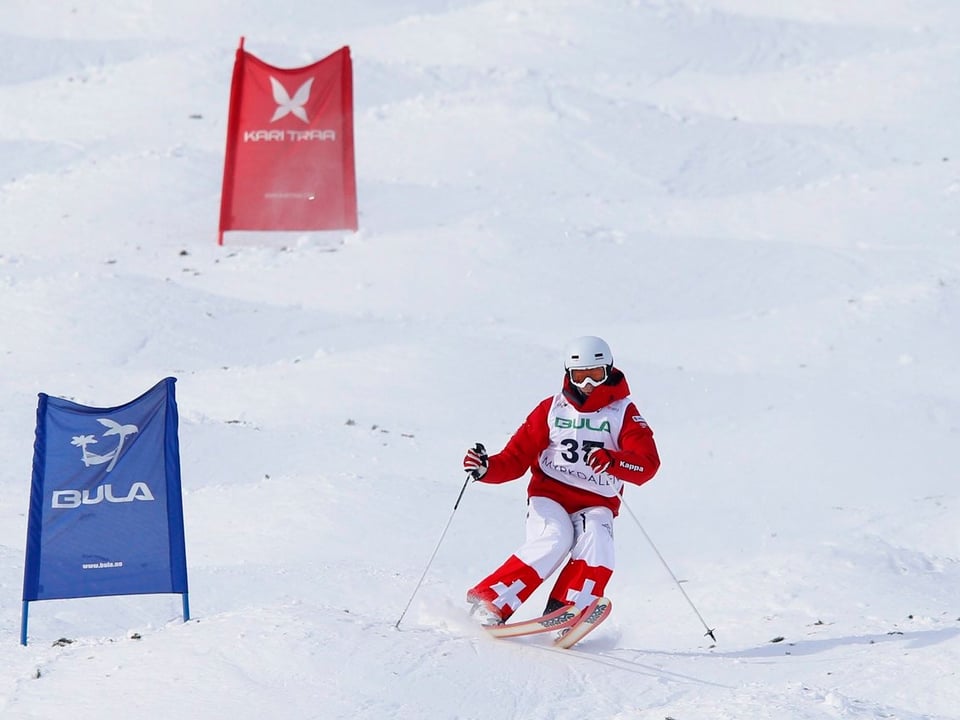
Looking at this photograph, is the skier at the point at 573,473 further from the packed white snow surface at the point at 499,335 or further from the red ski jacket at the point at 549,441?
the packed white snow surface at the point at 499,335

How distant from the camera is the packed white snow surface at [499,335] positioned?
6.23 m

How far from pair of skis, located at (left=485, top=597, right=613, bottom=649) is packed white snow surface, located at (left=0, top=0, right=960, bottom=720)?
13 centimetres

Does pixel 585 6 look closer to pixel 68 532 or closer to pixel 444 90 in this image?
pixel 444 90

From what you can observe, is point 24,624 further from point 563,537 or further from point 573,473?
point 573,473

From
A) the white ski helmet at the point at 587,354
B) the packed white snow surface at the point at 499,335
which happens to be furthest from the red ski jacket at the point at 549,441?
the packed white snow surface at the point at 499,335

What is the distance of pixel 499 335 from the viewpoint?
12680 millimetres

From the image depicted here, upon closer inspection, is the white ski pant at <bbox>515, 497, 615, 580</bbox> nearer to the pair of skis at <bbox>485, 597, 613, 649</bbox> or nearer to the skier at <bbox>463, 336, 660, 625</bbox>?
the skier at <bbox>463, 336, 660, 625</bbox>

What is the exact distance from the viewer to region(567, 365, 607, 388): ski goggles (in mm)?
7004

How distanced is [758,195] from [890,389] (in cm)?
487

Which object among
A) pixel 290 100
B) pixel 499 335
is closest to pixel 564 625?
pixel 499 335

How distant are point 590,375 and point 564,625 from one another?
1.18 meters

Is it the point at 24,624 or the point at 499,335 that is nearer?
the point at 24,624

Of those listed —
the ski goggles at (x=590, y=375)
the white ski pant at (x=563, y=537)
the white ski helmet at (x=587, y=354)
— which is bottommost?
the white ski pant at (x=563, y=537)

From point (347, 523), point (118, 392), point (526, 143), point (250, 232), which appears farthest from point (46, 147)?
point (347, 523)
